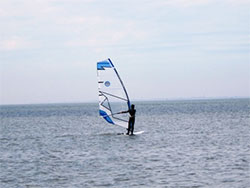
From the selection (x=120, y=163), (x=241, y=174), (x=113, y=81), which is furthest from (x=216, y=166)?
(x=113, y=81)

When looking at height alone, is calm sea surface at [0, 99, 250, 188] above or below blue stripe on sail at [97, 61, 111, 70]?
below

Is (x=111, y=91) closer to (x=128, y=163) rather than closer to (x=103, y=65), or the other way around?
(x=103, y=65)

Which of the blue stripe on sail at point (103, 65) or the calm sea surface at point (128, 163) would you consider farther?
the blue stripe on sail at point (103, 65)

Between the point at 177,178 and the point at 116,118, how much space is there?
1214 cm

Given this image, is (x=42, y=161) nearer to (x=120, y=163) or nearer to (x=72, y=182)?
(x=120, y=163)

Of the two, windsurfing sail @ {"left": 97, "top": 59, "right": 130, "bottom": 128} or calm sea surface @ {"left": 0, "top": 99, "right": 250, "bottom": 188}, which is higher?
windsurfing sail @ {"left": 97, "top": 59, "right": 130, "bottom": 128}

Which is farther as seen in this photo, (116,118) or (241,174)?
(116,118)

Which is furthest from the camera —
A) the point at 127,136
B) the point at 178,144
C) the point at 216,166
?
the point at 127,136

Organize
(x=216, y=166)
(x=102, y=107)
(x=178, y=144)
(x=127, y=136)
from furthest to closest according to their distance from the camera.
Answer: (x=127, y=136)
(x=102, y=107)
(x=178, y=144)
(x=216, y=166)

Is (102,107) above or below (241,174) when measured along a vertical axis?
above

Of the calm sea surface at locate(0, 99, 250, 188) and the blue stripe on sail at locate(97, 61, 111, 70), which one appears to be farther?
the blue stripe on sail at locate(97, 61, 111, 70)

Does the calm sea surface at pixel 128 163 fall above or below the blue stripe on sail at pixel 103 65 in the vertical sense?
below

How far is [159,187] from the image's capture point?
14.6m

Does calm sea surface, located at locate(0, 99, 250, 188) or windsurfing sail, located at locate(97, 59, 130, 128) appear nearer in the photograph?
calm sea surface, located at locate(0, 99, 250, 188)
